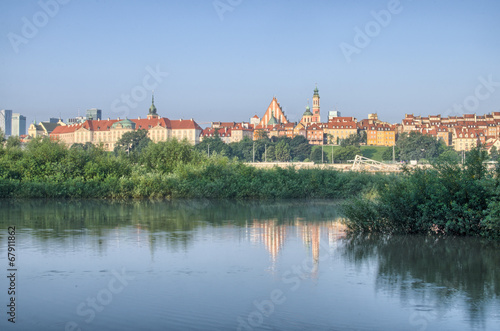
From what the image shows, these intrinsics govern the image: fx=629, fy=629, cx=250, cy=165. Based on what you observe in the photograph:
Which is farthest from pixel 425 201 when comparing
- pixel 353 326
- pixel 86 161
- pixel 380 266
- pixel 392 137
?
pixel 392 137

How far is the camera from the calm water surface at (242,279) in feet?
33.5

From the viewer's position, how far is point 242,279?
43.0 feet

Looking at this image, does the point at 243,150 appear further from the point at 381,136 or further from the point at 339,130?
the point at 339,130

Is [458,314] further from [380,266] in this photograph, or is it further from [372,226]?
[372,226]

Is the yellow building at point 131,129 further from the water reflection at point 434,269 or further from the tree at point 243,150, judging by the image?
the water reflection at point 434,269

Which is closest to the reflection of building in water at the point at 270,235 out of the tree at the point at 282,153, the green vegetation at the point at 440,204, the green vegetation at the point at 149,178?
the green vegetation at the point at 440,204

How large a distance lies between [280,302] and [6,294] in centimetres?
502

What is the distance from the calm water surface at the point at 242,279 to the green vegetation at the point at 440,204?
0.54m

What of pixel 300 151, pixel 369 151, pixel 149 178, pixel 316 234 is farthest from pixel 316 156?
pixel 316 234

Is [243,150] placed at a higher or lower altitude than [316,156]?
higher

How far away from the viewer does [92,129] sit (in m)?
190

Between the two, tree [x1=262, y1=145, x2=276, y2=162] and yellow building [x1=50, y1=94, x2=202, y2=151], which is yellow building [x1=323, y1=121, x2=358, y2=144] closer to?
yellow building [x1=50, y1=94, x2=202, y2=151]

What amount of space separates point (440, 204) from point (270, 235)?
17.5ft

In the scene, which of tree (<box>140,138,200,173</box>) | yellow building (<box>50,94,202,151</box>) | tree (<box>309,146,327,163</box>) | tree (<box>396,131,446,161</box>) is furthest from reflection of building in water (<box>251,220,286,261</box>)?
yellow building (<box>50,94,202,151</box>)
